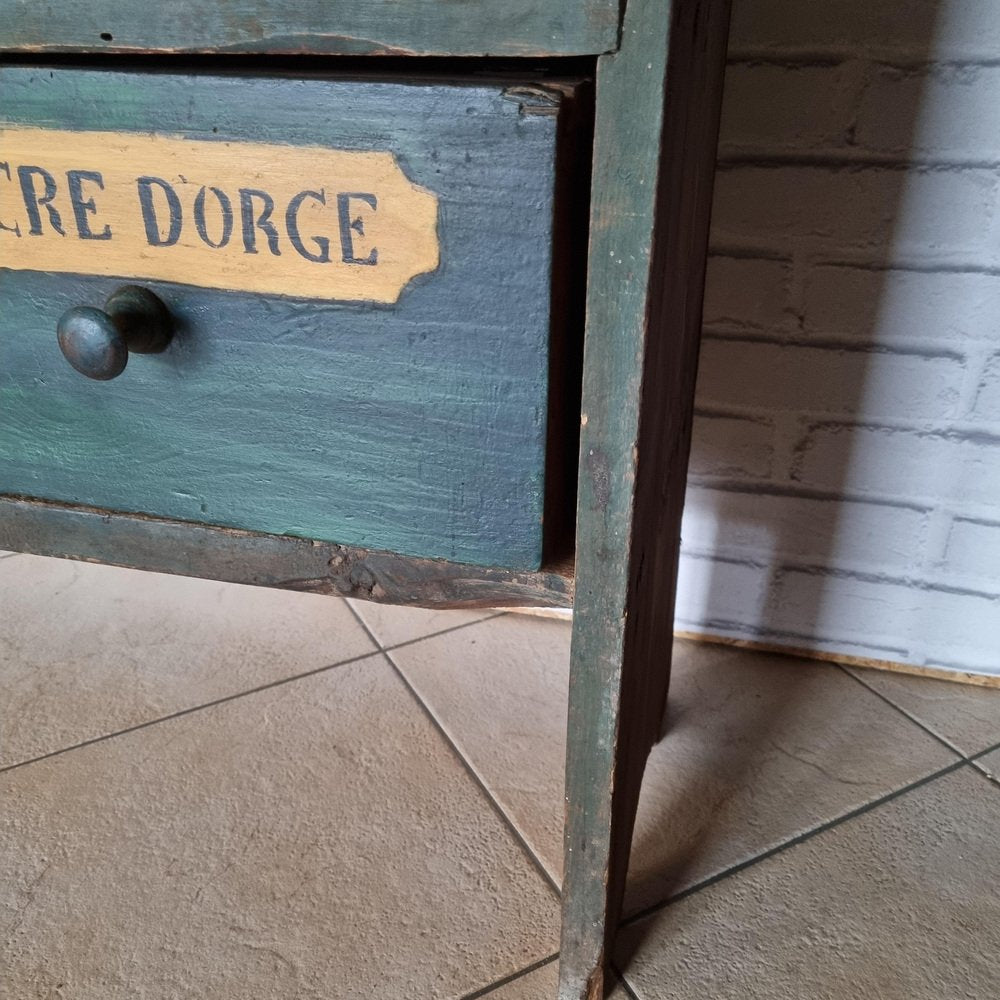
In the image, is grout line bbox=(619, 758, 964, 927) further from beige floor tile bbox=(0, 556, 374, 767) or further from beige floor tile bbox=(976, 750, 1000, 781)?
beige floor tile bbox=(0, 556, 374, 767)

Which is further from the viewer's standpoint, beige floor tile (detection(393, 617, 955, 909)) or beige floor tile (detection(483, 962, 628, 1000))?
beige floor tile (detection(393, 617, 955, 909))

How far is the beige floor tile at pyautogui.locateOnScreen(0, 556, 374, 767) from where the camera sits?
3.01 ft

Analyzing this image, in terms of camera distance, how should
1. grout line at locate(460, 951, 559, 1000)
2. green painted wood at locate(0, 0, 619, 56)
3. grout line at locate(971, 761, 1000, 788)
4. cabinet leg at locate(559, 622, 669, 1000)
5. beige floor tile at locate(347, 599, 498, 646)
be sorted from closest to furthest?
green painted wood at locate(0, 0, 619, 56) → cabinet leg at locate(559, 622, 669, 1000) → grout line at locate(460, 951, 559, 1000) → grout line at locate(971, 761, 1000, 788) → beige floor tile at locate(347, 599, 498, 646)

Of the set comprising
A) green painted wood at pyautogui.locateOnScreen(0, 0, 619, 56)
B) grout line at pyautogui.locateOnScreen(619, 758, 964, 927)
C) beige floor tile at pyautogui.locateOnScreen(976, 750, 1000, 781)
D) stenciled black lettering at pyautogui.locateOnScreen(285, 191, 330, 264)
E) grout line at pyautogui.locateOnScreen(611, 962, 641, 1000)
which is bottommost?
beige floor tile at pyautogui.locateOnScreen(976, 750, 1000, 781)

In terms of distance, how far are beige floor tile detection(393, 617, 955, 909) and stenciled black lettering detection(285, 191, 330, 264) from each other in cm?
52

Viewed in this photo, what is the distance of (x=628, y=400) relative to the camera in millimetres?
460

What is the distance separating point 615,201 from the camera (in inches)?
16.8

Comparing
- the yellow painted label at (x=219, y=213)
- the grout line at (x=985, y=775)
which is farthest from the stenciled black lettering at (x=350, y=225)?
the grout line at (x=985, y=775)

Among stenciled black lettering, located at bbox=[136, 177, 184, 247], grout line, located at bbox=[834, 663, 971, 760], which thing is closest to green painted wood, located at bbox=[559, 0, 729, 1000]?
stenciled black lettering, located at bbox=[136, 177, 184, 247]

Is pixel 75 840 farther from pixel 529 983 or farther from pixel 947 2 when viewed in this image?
pixel 947 2

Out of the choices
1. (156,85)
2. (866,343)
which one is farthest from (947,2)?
(156,85)

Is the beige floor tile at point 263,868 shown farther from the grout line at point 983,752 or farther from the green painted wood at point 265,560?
the grout line at point 983,752

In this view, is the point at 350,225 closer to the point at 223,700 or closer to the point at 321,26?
the point at 321,26

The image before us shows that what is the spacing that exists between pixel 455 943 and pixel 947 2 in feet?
2.74
